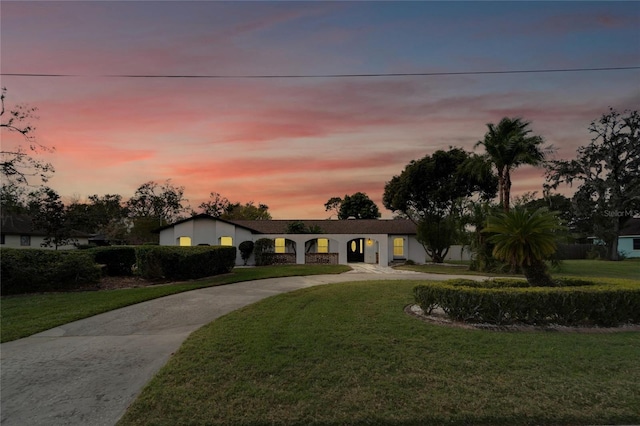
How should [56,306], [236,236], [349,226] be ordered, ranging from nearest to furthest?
[56,306] < [236,236] < [349,226]

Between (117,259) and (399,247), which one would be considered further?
(399,247)

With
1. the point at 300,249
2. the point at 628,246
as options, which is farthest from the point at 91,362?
the point at 628,246

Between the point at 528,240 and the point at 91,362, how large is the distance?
898cm

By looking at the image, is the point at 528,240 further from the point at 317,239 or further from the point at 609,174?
the point at 609,174

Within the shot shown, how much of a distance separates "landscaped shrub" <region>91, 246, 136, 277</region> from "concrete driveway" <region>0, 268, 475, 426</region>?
7397mm

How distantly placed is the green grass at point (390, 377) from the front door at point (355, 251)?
23508 mm

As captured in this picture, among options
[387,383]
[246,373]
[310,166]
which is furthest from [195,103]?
[387,383]

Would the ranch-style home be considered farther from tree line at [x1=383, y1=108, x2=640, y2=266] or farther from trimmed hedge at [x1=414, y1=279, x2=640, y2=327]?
trimmed hedge at [x1=414, y1=279, x2=640, y2=327]

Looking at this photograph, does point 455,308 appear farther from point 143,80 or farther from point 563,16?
point 143,80

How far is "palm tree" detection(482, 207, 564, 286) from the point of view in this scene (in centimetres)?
848

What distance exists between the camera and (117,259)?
52.6 feet

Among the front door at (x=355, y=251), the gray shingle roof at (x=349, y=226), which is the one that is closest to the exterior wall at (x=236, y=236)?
the front door at (x=355, y=251)

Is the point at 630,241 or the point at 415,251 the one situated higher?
the point at 630,241

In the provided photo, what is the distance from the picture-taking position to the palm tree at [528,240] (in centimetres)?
848
